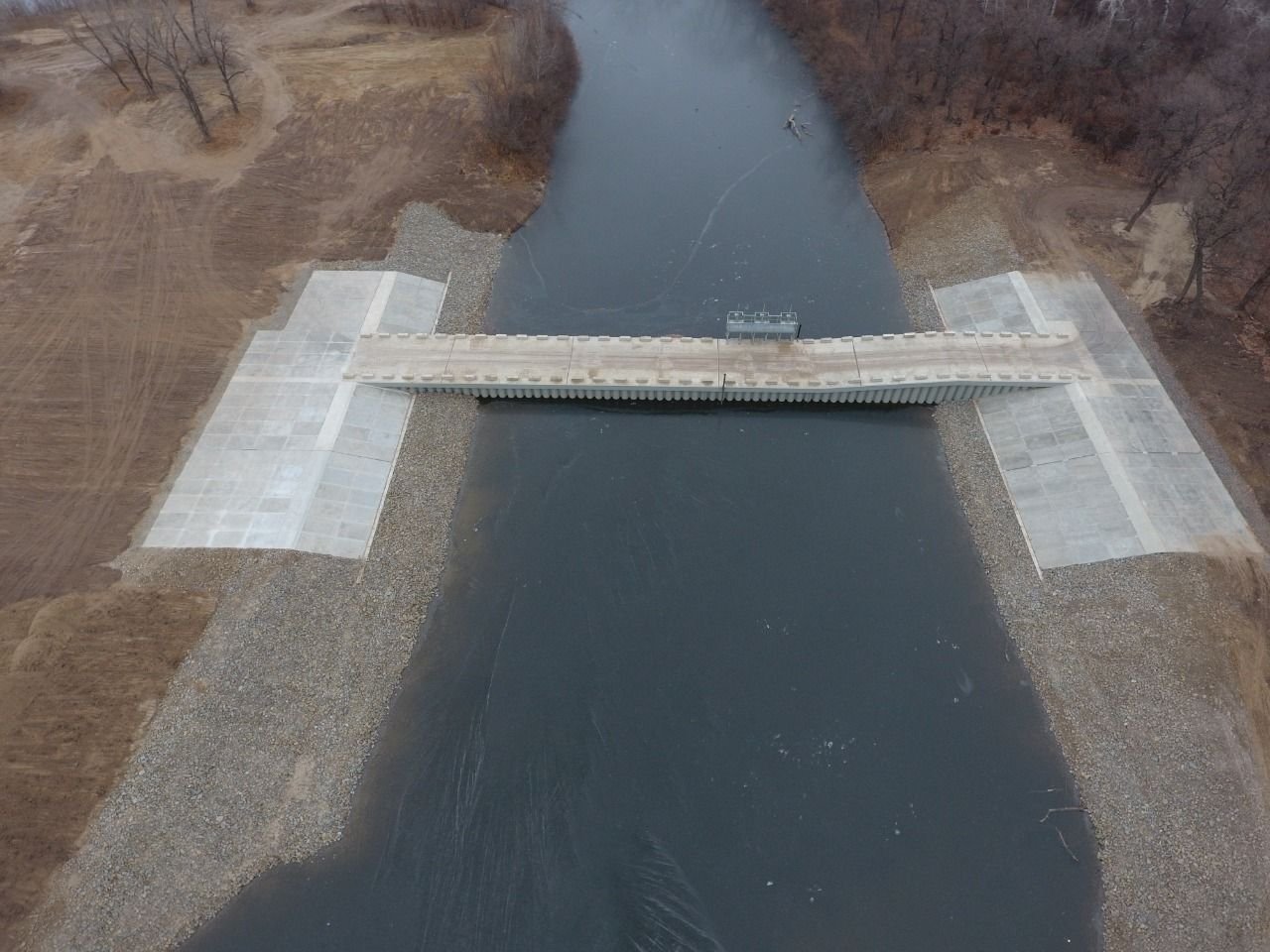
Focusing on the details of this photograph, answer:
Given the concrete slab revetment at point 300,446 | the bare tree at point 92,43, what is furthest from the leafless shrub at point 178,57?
the concrete slab revetment at point 300,446

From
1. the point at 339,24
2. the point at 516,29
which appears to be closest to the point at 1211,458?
the point at 516,29

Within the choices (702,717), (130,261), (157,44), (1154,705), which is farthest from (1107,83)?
(157,44)

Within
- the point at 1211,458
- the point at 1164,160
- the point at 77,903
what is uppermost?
the point at 1164,160

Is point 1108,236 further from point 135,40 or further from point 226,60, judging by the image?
point 135,40

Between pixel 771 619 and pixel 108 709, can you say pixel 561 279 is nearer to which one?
pixel 771 619

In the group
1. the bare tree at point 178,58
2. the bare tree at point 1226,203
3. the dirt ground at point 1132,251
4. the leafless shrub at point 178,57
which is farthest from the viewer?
the leafless shrub at point 178,57

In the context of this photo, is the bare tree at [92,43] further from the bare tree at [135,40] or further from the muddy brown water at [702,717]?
the muddy brown water at [702,717]

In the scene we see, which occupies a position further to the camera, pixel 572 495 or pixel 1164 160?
pixel 1164 160
